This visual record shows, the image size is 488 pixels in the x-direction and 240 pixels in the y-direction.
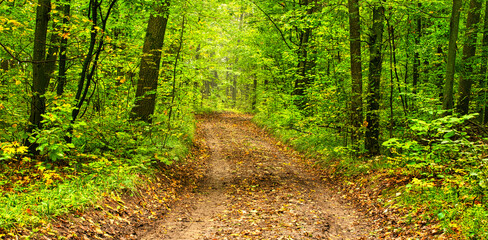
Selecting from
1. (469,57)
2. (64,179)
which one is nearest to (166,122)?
(64,179)

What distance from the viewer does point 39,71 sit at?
6109mm

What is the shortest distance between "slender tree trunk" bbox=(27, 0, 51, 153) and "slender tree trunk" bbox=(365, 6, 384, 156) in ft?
27.2

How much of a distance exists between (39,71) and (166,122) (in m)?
3.70

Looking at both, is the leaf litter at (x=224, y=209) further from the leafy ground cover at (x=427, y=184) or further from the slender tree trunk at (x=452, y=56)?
the slender tree trunk at (x=452, y=56)

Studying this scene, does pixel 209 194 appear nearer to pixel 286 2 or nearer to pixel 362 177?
pixel 362 177

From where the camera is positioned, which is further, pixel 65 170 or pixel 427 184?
pixel 65 170

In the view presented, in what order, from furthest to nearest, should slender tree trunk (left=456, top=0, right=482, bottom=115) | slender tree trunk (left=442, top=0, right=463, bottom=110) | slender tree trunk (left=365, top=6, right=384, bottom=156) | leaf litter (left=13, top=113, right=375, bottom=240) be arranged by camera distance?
slender tree trunk (left=456, top=0, right=482, bottom=115), slender tree trunk (left=365, top=6, right=384, bottom=156), slender tree trunk (left=442, top=0, right=463, bottom=110), leaf litter (left=13, top=113, right=375, bottom=240)

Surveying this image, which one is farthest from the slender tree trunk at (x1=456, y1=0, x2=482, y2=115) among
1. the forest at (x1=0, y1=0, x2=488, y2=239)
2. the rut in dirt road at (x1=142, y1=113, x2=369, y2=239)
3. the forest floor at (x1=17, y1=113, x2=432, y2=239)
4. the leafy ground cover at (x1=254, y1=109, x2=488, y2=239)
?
the rut in dirt road at (x1=142, y1=113, x2=369, y2=239)

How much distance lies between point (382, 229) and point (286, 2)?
15.8 m

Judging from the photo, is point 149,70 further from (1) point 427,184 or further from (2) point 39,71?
(1) point 427,184

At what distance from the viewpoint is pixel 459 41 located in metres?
9.98

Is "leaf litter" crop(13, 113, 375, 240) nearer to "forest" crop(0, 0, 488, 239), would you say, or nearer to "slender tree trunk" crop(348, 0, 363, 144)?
"forest" crop(0, 0, 488, 239)

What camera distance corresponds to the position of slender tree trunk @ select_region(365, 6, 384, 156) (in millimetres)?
8562

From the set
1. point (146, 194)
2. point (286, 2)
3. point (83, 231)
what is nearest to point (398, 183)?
point (146, 194)
